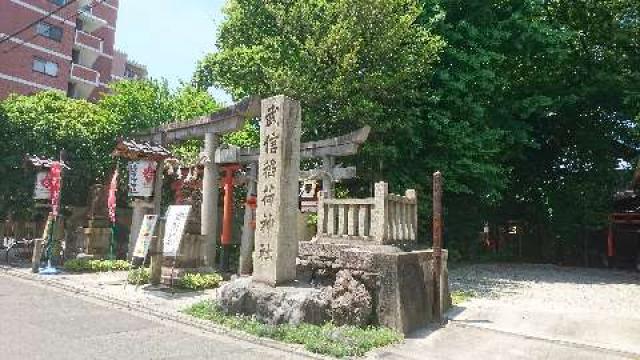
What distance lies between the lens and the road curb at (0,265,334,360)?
7.69 metres

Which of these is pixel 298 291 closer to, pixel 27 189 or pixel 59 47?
pixel 27 189

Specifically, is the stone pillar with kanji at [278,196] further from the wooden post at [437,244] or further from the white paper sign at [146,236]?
the white paper sign at [146,236]

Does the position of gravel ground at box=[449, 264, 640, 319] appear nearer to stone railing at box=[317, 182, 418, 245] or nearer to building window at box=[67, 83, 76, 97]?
stone railing at box=[317, 182, 418, 245]

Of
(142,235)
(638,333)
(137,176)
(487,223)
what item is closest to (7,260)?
(137,176)

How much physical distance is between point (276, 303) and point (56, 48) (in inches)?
1692

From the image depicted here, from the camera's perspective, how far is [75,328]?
834 cm

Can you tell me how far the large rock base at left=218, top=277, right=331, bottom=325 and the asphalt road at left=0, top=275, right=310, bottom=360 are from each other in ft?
2.84

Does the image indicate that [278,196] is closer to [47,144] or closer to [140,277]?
[140,277]

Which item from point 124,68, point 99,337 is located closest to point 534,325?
point 99,337

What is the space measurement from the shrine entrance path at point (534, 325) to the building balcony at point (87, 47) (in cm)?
4428

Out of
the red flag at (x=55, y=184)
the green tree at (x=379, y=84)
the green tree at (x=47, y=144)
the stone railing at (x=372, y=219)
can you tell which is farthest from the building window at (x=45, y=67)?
the stone railing at (x=372, y=219)

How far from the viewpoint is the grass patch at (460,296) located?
1181cm

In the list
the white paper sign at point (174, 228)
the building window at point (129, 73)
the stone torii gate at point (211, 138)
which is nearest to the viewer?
the white paper sign at point (174, 228)

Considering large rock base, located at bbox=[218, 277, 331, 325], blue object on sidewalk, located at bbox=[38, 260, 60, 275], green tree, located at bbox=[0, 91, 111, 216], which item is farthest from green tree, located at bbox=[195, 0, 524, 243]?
blue object on sidewalk, located at bbox=[38, 260, 60, 275]
